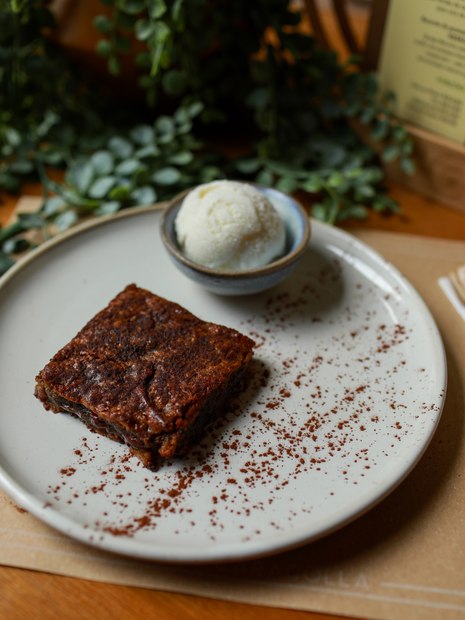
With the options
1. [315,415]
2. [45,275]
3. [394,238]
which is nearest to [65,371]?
[45,275]

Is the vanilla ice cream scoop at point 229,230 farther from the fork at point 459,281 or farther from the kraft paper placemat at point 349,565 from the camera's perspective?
the kraft paper placemat at point 349,565

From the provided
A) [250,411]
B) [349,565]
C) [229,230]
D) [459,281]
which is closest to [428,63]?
[459,281]

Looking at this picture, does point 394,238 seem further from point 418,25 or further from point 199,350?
point 199,350

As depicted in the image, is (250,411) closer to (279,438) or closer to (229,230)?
(279,438)

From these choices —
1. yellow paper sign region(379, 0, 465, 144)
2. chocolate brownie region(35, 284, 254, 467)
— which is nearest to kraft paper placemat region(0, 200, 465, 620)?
chocolate brownie region(35, 284, 254, 467)

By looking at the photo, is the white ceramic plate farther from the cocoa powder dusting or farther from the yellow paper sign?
the yellow paper sign

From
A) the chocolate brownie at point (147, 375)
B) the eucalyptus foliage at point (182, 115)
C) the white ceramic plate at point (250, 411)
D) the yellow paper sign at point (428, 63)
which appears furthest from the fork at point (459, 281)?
the chocolate brownie at point (147, 375)
